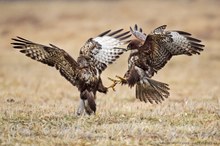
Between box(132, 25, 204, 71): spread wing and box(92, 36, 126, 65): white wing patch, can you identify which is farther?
box(92, 36, 126, 65): white wing patch

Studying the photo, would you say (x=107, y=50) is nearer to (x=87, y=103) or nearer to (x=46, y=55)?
(x=87, y=103)

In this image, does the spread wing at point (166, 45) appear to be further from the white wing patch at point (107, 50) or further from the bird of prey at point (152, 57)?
the white wing patch at point (107, 50)

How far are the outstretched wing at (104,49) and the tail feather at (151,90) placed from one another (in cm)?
71

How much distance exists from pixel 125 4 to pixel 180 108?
3718 centimetres

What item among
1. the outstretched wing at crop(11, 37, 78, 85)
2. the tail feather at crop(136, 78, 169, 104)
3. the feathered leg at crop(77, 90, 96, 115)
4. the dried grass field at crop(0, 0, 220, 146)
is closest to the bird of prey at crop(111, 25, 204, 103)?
the tail feather at crop(136, 78, 169, 104)

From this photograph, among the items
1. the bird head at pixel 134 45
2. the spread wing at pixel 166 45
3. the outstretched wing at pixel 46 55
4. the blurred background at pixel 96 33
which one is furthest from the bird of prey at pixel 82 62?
the blurred background at pixel 96 33

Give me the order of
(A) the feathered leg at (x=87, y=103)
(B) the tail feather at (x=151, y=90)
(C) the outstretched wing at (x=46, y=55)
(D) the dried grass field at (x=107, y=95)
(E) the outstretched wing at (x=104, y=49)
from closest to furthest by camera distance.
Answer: (D) the dried grass field at (x=107, y=95)
(C) the outstretched wing at (x=46, y=55)
(A) the feathered leg at (x=87, y=103)
(B) the tail feather at (x=151, y=90)
(E) the outstretched wing at (x=104, y=49)

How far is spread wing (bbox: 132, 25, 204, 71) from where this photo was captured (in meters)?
11.1

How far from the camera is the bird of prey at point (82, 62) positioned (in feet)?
34.7

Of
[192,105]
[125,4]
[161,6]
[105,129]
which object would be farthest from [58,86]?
[125,4]

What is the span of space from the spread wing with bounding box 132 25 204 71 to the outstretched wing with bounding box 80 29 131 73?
0.55 m

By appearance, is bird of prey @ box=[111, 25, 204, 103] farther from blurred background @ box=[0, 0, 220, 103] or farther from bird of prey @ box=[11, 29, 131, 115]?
blurred background @ box=[0, 0, 220, 103]

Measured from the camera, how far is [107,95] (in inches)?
627

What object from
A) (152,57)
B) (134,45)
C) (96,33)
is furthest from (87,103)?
(96,33)
